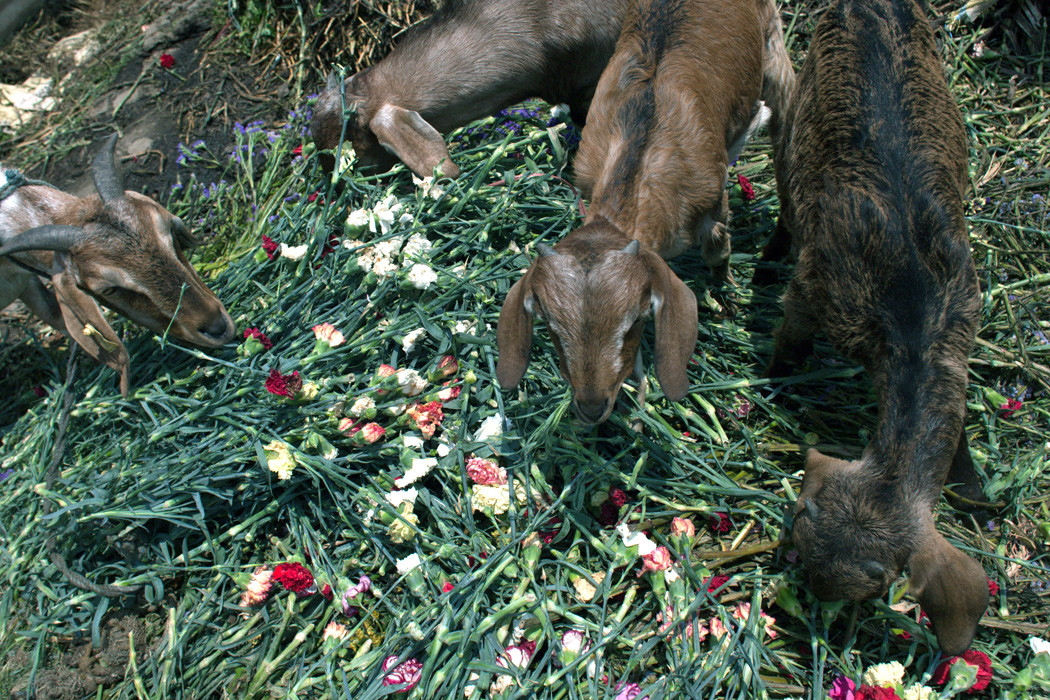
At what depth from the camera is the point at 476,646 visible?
2617 mm

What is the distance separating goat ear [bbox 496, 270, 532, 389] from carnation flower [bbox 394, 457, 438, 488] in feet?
1.80

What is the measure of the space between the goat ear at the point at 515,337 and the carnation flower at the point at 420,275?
779 mm

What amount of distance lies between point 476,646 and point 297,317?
1917 mm

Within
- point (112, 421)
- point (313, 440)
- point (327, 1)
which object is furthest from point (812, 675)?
point (327, 1)

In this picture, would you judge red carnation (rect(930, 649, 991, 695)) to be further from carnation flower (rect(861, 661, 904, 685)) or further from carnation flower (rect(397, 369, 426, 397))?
carnation flower (rect(397, 369, 426, 397))

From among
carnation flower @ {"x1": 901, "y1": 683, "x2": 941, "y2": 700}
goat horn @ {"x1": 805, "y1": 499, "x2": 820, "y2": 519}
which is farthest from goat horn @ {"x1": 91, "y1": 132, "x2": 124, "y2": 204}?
carnation flower @ {"x1": 901, "y1": 683, "x2": 941, "y2": 700}

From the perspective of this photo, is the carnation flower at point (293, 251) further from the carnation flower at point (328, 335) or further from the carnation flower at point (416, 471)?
the carnation flower at point (416, 471)

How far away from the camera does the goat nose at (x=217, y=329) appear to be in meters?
3.46

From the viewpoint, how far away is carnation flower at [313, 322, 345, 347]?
128 inches

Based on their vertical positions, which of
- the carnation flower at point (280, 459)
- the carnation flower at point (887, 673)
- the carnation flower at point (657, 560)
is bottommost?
the carnation flower at point (887, 673)

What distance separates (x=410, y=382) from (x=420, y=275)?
0.57m

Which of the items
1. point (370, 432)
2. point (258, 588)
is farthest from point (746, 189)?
point (258, 588)

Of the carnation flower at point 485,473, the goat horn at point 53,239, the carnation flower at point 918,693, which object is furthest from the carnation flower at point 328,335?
the carnation flower at point 918,693

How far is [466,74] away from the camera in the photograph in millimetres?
4324
